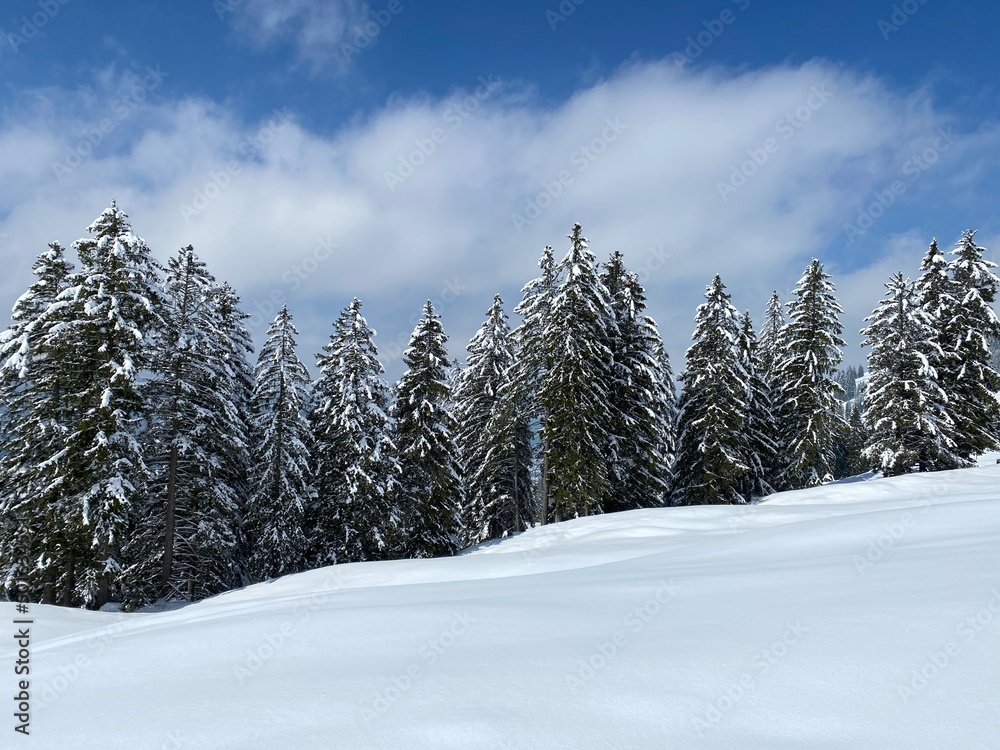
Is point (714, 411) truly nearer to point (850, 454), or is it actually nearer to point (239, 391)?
point (239, 391)

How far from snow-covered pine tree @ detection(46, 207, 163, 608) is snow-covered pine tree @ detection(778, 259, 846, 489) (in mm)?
33320

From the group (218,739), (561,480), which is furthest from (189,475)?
(218,739)

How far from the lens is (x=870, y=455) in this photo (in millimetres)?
31344

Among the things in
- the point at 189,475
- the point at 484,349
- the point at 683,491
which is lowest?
the point at 683,491

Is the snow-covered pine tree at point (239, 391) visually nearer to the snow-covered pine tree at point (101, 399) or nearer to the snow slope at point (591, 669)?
the snow-covered pine tree at point (101, 399)

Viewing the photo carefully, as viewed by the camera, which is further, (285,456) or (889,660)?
(285,456)

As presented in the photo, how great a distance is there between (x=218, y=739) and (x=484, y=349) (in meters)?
29.8

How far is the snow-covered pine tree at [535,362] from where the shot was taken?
87.9ft

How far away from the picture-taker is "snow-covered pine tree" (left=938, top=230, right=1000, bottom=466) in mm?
29047

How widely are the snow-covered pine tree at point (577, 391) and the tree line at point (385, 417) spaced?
0.35ft

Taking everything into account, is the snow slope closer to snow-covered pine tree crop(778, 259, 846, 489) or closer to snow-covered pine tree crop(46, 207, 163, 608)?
snow-covered pine tree crop(46, 207, 163, 608)

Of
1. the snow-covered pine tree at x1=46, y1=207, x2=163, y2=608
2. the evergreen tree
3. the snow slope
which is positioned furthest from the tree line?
the evergreen tree

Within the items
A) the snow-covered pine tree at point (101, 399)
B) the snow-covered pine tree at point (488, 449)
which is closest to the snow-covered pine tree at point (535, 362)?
the snow-covered pine tree at point (488, 449)

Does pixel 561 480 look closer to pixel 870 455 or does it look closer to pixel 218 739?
pixel 870 455
